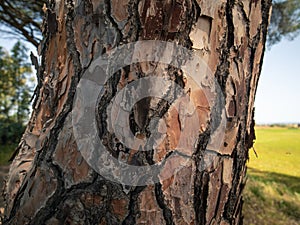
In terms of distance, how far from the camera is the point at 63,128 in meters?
0.50

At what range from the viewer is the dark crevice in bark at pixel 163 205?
469 millimetres

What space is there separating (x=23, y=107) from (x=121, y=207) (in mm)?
6834

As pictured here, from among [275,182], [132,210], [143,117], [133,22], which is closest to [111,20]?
[133,22]

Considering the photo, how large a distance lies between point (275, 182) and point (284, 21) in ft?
6.53

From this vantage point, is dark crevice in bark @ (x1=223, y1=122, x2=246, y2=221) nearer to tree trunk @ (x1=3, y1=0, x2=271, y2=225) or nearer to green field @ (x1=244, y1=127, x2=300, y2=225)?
tree trunk @ (x1=3, y1=0, x2=271, y2=225)

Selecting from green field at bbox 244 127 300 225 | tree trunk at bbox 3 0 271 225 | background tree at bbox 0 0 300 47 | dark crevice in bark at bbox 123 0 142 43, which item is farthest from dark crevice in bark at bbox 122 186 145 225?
background tree at bbox 0 0 300 47

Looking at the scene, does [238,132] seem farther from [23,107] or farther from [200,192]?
[23,107]

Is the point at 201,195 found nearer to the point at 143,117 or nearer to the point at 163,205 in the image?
the point at 163,205

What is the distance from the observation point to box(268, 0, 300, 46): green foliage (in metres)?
3.31

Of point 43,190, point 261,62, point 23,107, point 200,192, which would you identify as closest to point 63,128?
point 43,190

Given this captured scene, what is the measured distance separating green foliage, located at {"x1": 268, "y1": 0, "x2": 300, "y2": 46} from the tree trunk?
3.28 meters

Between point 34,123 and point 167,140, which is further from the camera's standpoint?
point 34,123

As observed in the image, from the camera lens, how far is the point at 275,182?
2850 millimetres

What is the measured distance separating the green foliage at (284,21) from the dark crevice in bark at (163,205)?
11.2 ft
